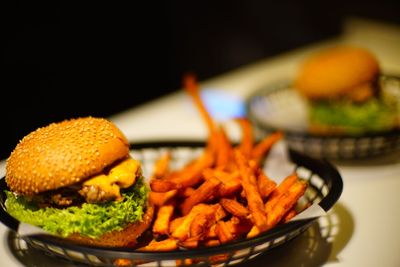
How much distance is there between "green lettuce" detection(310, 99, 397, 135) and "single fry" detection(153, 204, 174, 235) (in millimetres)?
1188

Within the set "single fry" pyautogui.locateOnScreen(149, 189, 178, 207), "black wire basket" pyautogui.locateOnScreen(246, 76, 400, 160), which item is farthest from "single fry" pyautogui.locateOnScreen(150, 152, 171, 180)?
"black wire basket" pyautogui.locateOnScreen(246, 76, 400, 160)

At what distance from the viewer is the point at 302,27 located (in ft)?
18.8

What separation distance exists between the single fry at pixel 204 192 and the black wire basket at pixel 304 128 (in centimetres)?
70

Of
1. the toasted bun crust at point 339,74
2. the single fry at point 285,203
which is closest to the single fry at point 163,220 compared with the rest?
the single fry at point 285,203

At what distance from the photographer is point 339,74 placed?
2.55 metres

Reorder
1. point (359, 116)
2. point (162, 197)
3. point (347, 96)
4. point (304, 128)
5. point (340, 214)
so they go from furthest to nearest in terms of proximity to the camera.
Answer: point (304, 128)
point (347, 96)
point (359, 116)
point (340, 214)
point (162, 197)

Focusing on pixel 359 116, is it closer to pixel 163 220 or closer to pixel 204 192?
pixel 204 192

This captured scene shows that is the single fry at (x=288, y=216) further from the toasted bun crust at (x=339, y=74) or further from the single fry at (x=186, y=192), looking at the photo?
the toasted bun crust at (x=339, y=74)

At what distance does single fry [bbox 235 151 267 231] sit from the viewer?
133cm

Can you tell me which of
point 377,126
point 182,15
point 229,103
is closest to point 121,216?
point 377,126

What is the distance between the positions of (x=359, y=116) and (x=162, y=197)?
1.24m

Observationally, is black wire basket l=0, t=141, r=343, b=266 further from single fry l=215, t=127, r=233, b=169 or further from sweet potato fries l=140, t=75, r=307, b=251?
single fry l=215, t=127, r=233, b=169

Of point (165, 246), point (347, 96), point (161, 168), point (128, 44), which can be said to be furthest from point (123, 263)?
point (128, 44)

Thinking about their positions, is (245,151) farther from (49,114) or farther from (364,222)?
(49,114)
